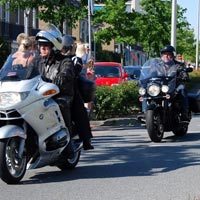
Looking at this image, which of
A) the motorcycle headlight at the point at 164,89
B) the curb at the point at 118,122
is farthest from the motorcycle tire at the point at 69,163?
the curb at the point at 118,122

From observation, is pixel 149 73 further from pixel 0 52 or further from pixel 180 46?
pixel 180 46

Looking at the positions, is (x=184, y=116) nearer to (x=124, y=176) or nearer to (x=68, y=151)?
(x=124, y=176)

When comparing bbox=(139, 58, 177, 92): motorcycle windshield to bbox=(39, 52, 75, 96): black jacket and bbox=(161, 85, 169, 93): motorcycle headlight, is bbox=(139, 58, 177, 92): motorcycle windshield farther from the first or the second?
bbox=(39, 52, 75, 96): black jacket

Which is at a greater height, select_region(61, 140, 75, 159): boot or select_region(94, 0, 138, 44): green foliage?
select_region(94, 0, 138, 44): green foliage

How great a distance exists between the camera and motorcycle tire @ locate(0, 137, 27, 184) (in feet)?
24.8

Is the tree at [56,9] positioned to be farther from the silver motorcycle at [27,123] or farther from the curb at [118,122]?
the silver motorcycle at [27,123]

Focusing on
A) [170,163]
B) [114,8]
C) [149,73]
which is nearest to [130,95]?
[149,73]

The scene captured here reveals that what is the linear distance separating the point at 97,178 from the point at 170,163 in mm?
1651

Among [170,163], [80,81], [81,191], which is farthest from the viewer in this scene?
[170,163]

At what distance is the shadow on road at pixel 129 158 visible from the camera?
28.5ft

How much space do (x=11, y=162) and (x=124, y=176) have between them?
1.57 metres

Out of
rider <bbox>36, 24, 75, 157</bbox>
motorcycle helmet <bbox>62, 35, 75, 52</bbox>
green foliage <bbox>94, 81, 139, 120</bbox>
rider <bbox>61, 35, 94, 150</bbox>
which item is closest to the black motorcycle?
rider <bbox>61, 35, 94, 150</bbox>

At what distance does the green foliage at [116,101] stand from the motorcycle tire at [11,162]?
28.3 ft

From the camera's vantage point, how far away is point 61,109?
8320mm
